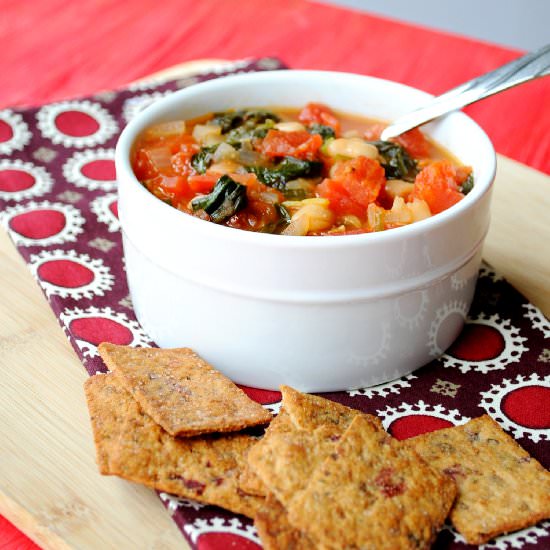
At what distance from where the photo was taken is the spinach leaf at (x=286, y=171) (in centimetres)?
312

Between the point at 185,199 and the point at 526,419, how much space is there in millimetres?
1283

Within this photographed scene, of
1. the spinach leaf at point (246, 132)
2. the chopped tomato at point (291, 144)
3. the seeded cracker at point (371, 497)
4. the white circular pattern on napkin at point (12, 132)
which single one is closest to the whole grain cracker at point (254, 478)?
the seeded cracker at point (371, 497)

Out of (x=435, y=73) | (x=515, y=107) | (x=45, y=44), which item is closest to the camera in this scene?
(x=515, y=107)

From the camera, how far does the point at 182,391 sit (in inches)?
105

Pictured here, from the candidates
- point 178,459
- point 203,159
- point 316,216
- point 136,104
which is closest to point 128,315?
point 203,159

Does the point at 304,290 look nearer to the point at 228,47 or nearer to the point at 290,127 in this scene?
the point at 290,127

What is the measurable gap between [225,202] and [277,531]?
109 centimetres

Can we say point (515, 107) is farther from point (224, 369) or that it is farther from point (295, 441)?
point (295, 441)

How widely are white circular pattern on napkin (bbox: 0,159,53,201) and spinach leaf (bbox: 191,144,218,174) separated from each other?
107 cm

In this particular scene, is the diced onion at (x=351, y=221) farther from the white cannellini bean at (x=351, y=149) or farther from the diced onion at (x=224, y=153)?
the diced onion at (x=224, y=153)

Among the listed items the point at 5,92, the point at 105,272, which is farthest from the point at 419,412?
the point at 5,92

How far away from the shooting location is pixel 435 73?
5.36 metres

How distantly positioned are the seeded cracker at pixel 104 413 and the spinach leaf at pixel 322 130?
1.24 meters

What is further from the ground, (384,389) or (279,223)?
(279,223)
